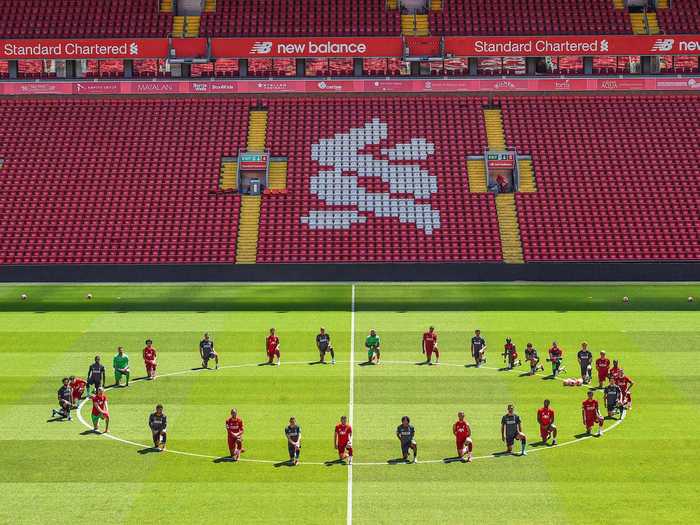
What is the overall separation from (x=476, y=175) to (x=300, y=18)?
1672 cm

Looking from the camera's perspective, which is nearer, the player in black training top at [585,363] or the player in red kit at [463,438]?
the player in red kit at [463,438]

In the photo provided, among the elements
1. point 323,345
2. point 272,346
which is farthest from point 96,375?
point 323,345

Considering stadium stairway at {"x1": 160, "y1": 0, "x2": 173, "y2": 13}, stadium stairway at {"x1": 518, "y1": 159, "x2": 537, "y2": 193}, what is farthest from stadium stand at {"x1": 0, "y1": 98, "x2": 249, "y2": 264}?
stadium stairway at {"x1": 518, "y1": 159, "x2": 537, "y2": 193}

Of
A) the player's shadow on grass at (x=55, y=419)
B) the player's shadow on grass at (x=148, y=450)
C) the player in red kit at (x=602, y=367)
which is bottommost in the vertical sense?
the player's shadow on grass at (x=148, y=450)

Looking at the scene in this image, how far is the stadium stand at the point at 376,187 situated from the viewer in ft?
194

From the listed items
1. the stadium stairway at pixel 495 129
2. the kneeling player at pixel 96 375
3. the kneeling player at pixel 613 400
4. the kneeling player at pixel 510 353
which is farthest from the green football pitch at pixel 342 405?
the stadium stairway at pixel 495 129

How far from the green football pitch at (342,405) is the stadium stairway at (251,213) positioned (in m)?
4.37

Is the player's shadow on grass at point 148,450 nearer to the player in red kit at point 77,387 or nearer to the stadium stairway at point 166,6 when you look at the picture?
the player in red kit at point 77,387

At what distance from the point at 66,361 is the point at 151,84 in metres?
32.7

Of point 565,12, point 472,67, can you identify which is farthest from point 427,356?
point 565,12

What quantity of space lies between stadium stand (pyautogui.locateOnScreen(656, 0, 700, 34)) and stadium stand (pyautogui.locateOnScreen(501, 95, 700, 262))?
4.72 m

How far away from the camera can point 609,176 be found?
6309 cm

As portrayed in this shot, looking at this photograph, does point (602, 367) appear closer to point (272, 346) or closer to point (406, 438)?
point (406, 438)

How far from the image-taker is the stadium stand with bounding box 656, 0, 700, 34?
233ft
